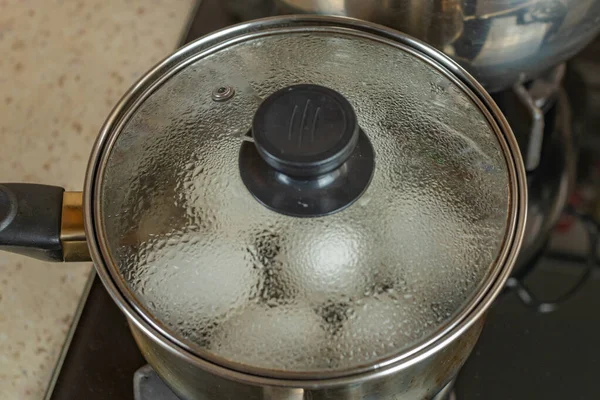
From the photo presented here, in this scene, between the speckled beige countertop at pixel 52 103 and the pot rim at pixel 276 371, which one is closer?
the pot rim at pixel 276 371

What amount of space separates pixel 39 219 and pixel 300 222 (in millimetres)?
230

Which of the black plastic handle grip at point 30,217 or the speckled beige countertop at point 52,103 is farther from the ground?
the black plastic handle grip at point 30,217

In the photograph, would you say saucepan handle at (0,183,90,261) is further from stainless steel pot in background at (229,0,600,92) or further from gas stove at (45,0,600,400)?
stainless steel pot in background at (229,0,600,92)

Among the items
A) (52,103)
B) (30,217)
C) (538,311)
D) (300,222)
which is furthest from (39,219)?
(538,311)

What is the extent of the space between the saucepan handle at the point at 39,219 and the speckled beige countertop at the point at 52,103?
0.20 metres

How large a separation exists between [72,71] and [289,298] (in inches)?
23.2

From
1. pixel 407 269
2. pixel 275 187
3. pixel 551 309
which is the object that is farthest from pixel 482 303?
pixel 551 309

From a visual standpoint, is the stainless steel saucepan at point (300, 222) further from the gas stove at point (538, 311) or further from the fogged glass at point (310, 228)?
the gas stove at point (538, 311)

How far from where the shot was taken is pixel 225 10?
3.22 feet

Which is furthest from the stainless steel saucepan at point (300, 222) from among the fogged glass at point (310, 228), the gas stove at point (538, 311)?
the gas stove at point (538, 311)

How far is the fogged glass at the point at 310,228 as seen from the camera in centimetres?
51

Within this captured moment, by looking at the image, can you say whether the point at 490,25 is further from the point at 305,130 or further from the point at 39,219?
the point at 39,219

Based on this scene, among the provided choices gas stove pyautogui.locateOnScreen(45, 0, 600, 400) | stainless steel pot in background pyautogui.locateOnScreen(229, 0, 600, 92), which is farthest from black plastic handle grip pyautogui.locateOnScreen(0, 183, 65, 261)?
stainless steel pot in background pyautogui.locateOnScreen(229, 0, 600, 92)

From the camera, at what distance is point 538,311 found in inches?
30.5
